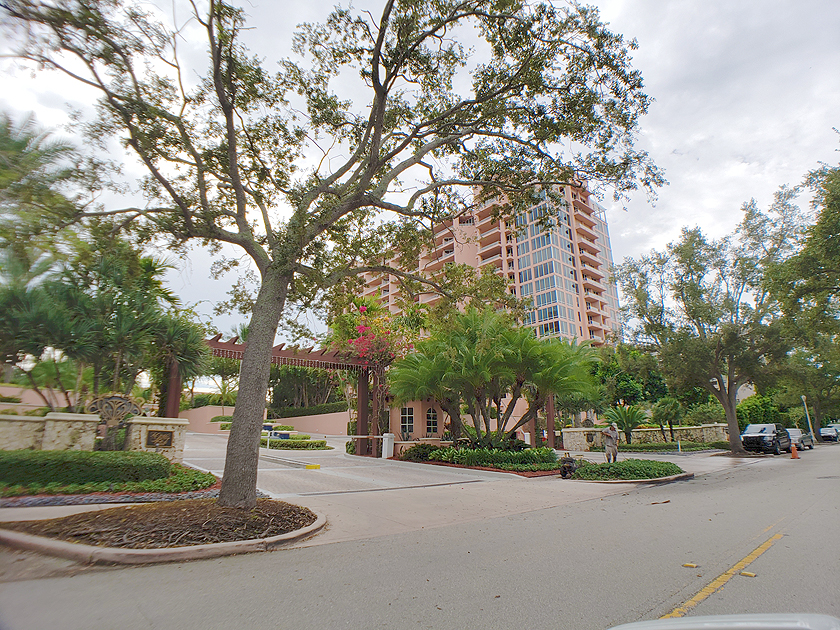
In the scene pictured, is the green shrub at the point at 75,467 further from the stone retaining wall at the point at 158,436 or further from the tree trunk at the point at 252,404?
the tree trunk at the point at 252,404

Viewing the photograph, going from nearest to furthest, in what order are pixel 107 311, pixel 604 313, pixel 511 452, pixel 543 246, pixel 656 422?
pixel 107 311
pixel 511 452
pixel 656 422
pixel 543 246
pixel 604 313

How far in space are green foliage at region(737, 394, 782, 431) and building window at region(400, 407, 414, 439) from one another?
1238 inches

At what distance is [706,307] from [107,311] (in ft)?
87.1

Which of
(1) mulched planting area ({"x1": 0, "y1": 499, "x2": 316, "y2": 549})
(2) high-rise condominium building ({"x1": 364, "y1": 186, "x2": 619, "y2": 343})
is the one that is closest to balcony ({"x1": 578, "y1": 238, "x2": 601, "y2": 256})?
(2) high-rise condominium building ({"x1": 364, "y1": 186, "x2": 619, "y2": 343})

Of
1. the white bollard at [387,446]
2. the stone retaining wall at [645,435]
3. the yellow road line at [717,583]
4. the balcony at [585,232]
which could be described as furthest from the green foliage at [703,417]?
the balcony at [585,232]

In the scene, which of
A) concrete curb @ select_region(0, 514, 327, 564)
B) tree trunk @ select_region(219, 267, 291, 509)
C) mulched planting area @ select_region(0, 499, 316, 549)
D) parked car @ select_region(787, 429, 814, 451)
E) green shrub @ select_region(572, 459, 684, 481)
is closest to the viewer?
concrete curb @ select_region(0, 514, 327, 564)

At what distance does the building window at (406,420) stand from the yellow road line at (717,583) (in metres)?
18.7

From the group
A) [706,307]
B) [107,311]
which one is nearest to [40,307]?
[107,311]

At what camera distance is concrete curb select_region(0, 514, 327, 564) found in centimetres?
482

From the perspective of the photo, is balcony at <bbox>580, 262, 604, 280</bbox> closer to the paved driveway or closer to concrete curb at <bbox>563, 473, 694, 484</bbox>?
the paved driveway

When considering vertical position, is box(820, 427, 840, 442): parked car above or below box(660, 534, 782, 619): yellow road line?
below

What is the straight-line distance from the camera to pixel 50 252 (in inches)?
332

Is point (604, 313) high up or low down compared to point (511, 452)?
up

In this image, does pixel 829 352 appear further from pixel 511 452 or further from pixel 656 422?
pixel 511 452
